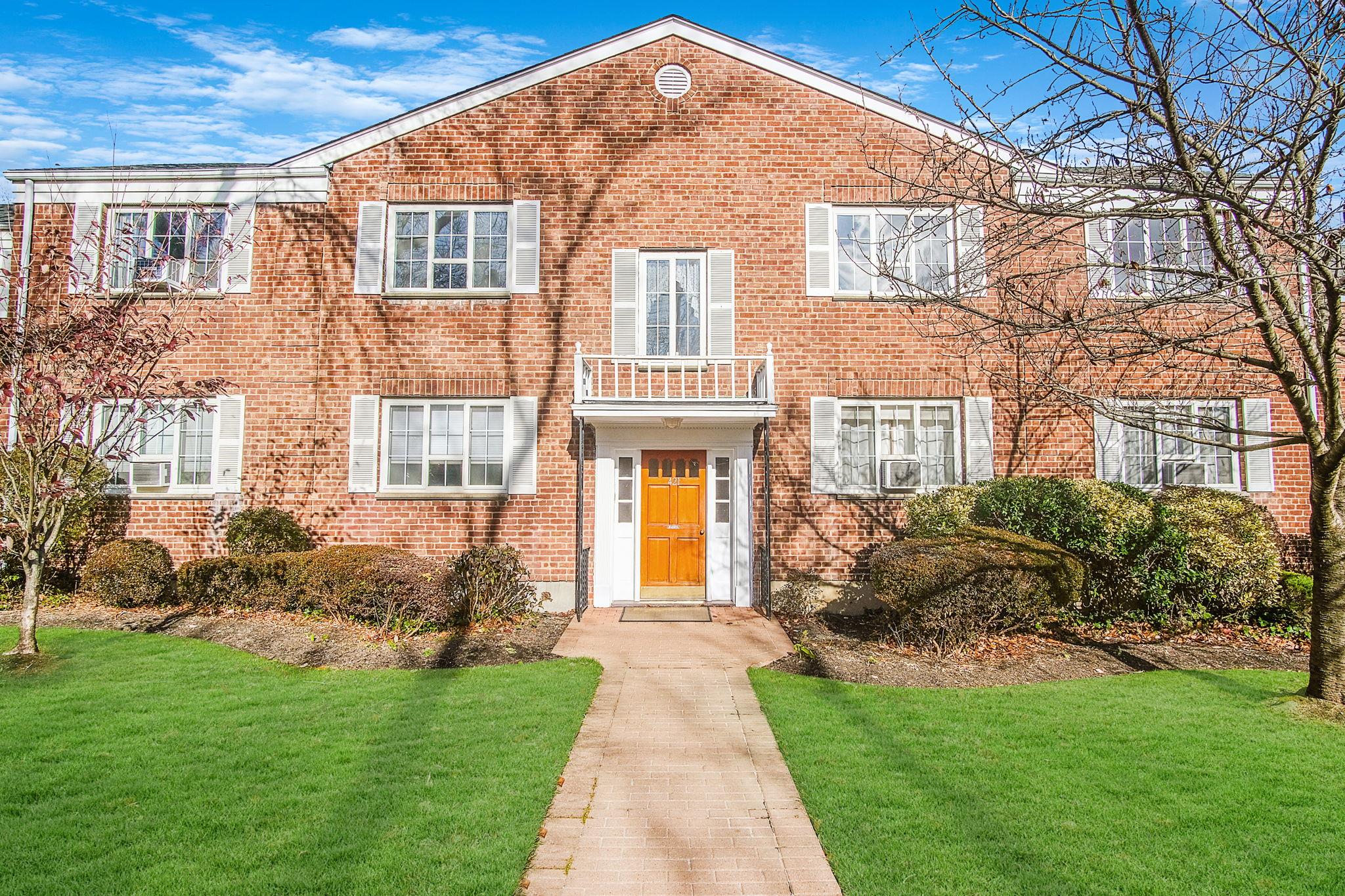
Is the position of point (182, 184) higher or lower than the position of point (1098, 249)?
higher

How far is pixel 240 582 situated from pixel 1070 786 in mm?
9638

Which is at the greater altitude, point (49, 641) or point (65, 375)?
point (65, 375)

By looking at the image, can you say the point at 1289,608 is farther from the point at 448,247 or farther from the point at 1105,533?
the point at 448,247

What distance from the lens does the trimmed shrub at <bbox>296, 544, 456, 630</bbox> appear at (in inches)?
351

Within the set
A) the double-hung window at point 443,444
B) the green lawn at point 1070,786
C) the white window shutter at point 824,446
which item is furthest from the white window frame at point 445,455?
the green lawn at point 1070,786

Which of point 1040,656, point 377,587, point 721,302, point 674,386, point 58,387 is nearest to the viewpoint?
point 58,387

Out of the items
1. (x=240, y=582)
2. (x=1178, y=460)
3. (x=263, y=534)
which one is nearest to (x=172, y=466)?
(x=263, y=534)

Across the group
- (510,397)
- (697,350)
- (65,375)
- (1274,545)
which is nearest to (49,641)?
(65,375)

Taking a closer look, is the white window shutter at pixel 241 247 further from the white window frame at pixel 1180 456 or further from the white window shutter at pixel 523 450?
the white window frame at pixel 1180 456

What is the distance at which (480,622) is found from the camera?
30.8ft

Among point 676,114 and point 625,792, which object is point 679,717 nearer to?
point 625,792

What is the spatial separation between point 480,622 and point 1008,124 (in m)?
7.56

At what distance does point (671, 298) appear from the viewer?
1113cm

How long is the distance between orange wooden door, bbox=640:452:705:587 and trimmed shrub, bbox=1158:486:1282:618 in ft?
19.1
